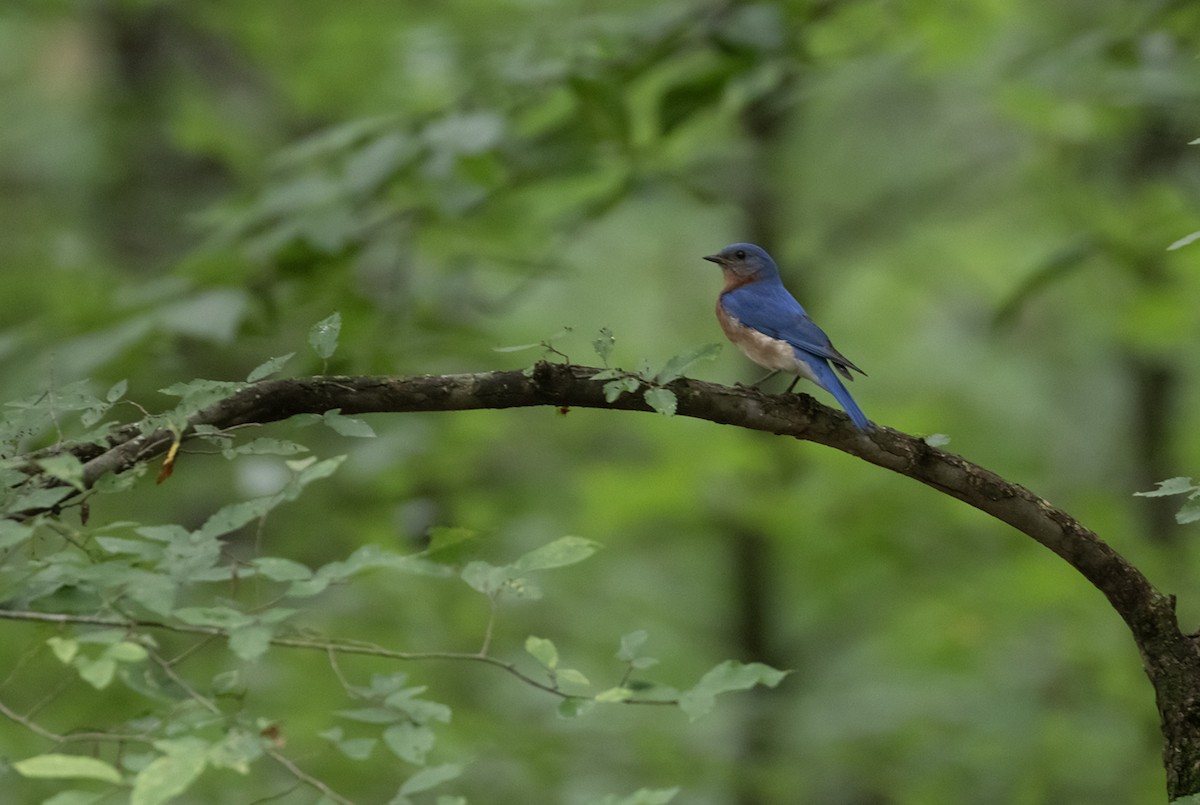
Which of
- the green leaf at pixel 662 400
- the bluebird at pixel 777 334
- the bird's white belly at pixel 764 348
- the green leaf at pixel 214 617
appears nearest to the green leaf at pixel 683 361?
the green leaf at pixel 662 400

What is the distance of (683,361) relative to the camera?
2.11 meters

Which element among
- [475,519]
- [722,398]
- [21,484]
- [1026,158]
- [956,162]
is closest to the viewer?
[21,484]

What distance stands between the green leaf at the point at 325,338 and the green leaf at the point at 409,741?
628mm

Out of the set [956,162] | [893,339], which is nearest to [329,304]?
[893,339]

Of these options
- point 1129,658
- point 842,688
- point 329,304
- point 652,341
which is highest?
point 329,304

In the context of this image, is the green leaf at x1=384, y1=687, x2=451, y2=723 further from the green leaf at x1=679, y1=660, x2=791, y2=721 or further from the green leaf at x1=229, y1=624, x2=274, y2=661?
the green leaf at x1=679, y1=660, x2=791, y2=721

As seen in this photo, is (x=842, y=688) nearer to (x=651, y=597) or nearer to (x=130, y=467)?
(x=651, y=597)

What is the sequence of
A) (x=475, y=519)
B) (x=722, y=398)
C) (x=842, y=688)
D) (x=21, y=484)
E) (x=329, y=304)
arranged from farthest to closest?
(x=842, y=688)
(x=475, y=519)
(x=329, y=304)
(x=722, y=398)
(x=21, y=484)

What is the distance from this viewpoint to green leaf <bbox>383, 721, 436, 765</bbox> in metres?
1.99

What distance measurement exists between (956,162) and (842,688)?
4.58 meters

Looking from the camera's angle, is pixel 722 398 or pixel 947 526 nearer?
pixel 722 398

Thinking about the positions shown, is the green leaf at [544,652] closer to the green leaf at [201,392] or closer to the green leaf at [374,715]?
the green leaf at [374,715]

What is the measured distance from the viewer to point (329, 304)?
4.68 m

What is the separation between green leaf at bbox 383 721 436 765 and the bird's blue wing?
1577 mm
